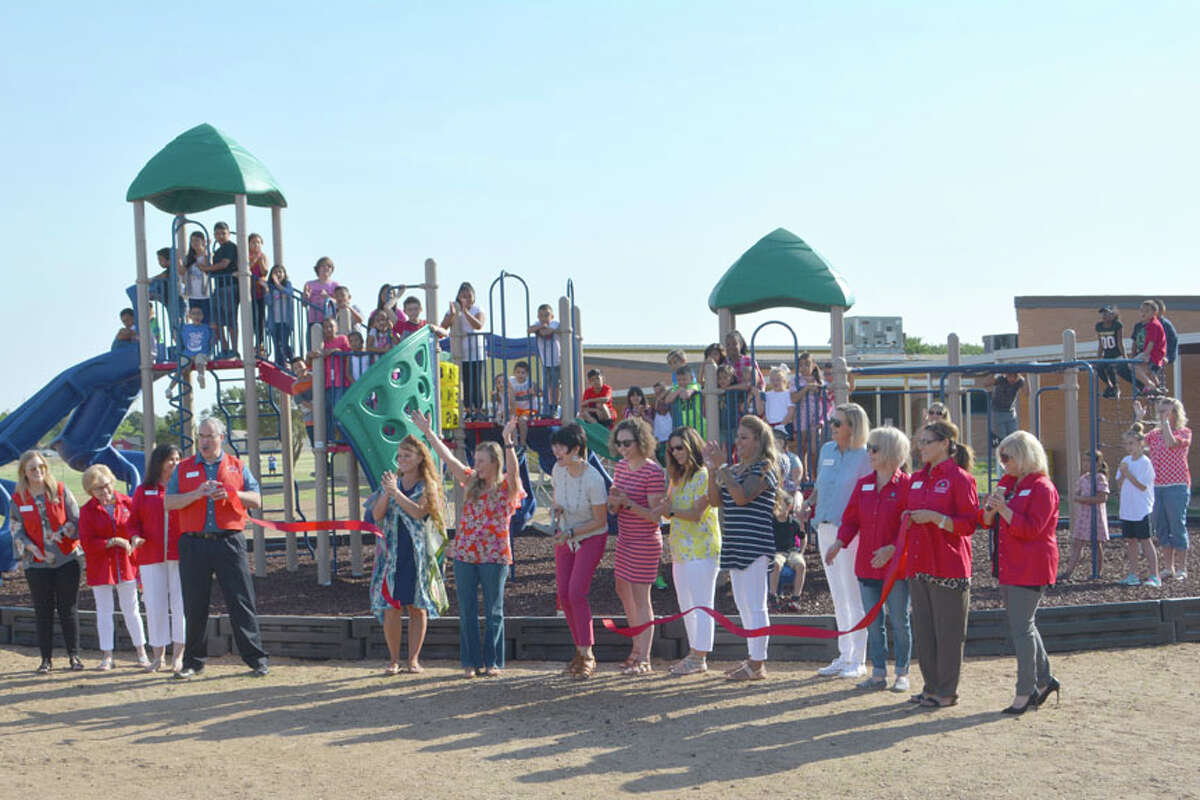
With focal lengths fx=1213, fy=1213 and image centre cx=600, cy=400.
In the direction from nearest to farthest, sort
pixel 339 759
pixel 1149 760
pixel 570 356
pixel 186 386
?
pixel 1149 760
pixel 339 759
pixel 570 356
pixel 186 386

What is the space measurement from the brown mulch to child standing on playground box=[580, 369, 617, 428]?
1.60 meters

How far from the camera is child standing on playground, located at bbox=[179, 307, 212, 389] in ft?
43.3

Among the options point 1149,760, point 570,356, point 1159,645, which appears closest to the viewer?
point 1149,760

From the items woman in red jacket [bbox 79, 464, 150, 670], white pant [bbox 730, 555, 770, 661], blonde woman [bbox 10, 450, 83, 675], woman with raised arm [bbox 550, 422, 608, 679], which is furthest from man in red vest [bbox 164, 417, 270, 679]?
white pant [bbox 730, 555, 770, 661]

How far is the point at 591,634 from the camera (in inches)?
316

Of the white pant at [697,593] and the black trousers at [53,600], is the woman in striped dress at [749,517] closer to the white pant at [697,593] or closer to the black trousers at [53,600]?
the white pant at [697,593]

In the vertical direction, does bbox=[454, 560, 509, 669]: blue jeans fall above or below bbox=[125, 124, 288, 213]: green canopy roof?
below

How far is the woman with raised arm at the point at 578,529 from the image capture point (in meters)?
7.93

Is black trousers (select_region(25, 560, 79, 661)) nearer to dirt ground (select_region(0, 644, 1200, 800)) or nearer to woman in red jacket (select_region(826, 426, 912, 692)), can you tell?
dirt ground (select_region(0, 644, 1200, 800))

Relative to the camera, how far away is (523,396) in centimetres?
1289

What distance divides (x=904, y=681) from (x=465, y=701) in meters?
2.67

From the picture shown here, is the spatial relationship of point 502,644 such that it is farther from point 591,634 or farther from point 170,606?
point 170,606

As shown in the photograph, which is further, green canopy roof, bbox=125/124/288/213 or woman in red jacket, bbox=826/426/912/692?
green canopy roof, bbox=125/124/288/213

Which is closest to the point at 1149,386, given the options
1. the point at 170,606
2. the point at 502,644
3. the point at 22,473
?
the point at 502,644
